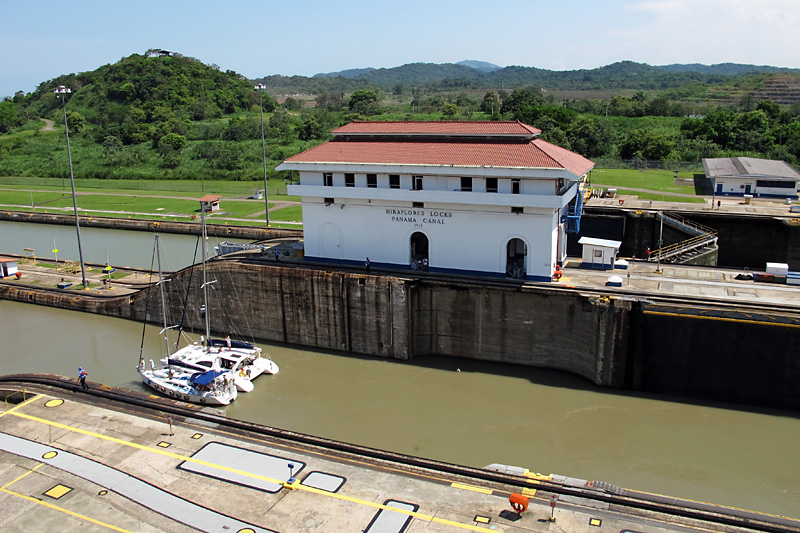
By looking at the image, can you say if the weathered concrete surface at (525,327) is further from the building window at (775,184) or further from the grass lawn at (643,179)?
the grass lawn at (643,179)

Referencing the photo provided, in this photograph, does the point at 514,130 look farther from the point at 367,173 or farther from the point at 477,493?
the point at 477,493

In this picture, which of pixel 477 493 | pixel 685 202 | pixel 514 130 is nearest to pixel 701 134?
pixel 685 202

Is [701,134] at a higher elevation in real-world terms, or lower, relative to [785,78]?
lower

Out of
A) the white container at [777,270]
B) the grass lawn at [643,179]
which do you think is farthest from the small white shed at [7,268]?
the grass lawn at [643,179]

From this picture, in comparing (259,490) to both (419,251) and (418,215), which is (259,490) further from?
(419,251)

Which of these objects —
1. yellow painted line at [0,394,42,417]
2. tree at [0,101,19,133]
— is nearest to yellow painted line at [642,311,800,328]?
yellow painted line at [0,394,42,417]

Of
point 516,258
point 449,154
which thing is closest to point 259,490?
point 516,258
